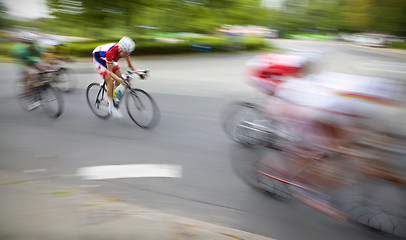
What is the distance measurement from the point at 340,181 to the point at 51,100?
5701mm

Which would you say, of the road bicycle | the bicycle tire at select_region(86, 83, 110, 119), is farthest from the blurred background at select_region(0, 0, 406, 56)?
the road bicycle

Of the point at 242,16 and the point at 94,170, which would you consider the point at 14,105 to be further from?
the point at 242,16

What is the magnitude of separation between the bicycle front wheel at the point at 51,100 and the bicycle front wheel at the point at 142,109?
5.23ft

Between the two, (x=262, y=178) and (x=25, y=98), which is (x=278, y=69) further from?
(x=25, y=98)

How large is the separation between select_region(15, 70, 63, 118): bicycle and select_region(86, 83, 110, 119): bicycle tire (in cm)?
59

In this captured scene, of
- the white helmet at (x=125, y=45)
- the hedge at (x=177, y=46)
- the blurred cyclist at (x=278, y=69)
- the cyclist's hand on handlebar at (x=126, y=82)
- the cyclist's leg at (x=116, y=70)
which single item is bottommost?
the hedge at (x=177, y=46)

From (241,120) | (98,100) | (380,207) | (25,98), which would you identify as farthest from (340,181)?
(25,98)

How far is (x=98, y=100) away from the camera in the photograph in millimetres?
6656

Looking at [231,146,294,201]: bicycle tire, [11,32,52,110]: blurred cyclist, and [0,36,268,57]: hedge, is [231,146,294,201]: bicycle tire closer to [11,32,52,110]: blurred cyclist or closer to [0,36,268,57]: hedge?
[11,32,52,110]: blurred cyclist

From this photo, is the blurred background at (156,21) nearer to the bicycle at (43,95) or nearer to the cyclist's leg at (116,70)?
the bicycle at (43,95)

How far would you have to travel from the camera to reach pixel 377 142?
3.09 m

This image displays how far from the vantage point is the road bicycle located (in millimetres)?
3088

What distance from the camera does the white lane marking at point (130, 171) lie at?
4.38 meters

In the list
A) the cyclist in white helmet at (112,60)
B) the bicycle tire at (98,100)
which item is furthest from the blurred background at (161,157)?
the cyclist in white helmet at (112,60)
